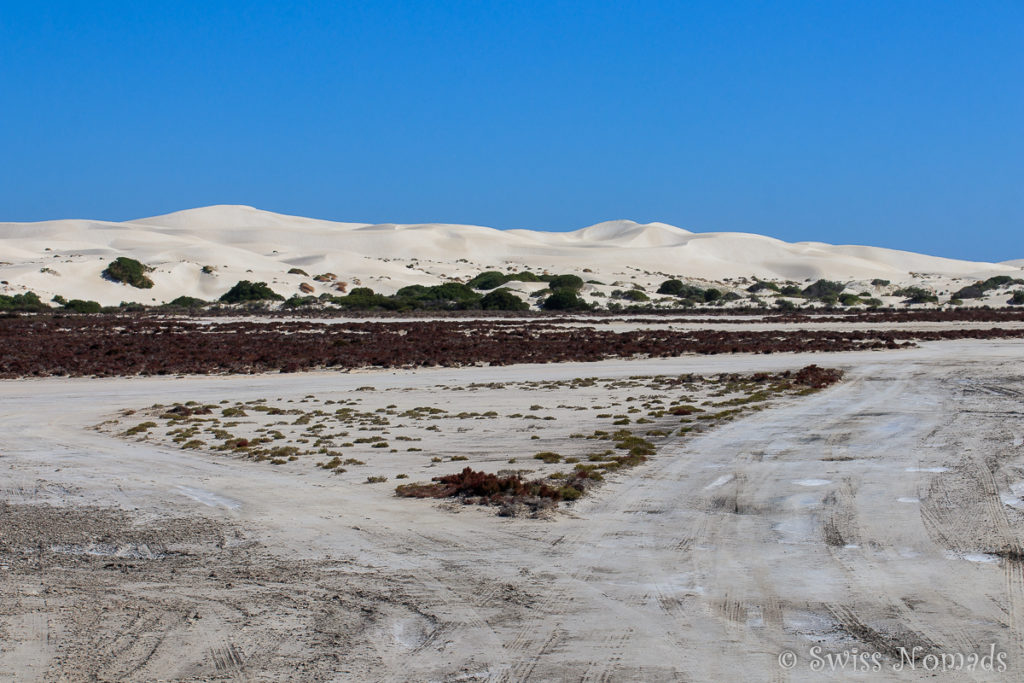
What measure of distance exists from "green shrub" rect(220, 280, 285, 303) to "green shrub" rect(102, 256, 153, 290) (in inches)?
273

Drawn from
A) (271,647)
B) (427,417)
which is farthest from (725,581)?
(427,417)

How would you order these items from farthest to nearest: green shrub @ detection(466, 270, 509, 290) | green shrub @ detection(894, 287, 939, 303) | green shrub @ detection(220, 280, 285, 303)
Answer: green shrub @ detection(466, 270, 509, 290) < green shrub @ detection(894, 287, 939, 303) < green shrub @ detection(220, 280, 285, 303)

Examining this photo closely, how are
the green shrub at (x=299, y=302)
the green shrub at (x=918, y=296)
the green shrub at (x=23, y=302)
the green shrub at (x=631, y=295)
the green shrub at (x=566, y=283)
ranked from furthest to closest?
1. the green shrub at (x=566, y=283)
2. the green shrub at (x=631, y=295)
3. the green shrub at (x=918, y=296)
4. the green shrub at (x=299, y=302)
5. the green shrub at (x=23, y=302)

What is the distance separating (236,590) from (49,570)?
167 centimetres

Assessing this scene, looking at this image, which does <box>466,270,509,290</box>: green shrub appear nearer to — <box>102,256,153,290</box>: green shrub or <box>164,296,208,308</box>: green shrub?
<box>164,296,208,308</box>: green shrub

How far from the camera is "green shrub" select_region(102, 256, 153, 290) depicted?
7531 centimetres

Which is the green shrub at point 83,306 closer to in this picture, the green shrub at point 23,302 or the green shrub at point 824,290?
the green shrub at point 23,302

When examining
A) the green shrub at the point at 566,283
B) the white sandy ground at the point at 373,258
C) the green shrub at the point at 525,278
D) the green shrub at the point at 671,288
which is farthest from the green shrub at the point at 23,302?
the green shrub at the point at 671,288

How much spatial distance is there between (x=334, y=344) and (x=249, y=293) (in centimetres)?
4152

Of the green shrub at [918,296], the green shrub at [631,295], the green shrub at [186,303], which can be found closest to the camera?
the green shrub at [186,303]

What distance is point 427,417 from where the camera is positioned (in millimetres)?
16547

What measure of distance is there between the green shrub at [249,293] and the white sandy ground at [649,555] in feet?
189

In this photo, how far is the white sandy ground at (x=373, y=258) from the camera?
257 feet

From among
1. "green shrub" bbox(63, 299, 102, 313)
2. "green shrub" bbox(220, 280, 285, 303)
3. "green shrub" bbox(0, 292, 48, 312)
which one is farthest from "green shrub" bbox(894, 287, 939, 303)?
"green shrub" bbox(0, 292, 48, 312)
